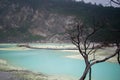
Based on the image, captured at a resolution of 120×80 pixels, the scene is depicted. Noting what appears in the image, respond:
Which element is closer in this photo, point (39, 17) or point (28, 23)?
point (28, 23)

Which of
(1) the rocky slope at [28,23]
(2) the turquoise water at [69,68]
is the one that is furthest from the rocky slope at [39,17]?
(2) the turquoise water at [69,68]

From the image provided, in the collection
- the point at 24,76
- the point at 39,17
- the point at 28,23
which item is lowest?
the point at 28,23

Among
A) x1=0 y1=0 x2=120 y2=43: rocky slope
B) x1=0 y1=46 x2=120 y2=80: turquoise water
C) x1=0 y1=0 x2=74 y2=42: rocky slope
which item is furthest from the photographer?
x1=0 y1=0 x2=120 y2=43: rocky slope

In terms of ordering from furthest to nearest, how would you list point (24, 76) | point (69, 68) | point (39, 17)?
point (39, 17), point (69, 68), point (24, 76)

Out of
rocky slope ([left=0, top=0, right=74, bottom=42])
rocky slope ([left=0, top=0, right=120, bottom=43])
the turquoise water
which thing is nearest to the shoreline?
the turquoise water

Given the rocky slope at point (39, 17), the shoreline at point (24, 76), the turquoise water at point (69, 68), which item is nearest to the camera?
the shoreline at point (24, 76)

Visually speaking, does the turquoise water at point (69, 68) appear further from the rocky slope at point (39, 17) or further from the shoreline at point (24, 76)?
the rocky slope at point (39, 17)

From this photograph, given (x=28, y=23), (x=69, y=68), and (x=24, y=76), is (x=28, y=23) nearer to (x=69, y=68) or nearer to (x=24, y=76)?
(x=69, y=68)

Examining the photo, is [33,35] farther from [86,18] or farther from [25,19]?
[86,18]

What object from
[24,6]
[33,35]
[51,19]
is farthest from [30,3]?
[33,35]

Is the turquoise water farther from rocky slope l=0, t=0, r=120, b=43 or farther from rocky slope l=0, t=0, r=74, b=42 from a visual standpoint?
rocky slope l=0, t=0, r=120, b=43

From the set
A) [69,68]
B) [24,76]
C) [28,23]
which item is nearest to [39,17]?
[28,23]
